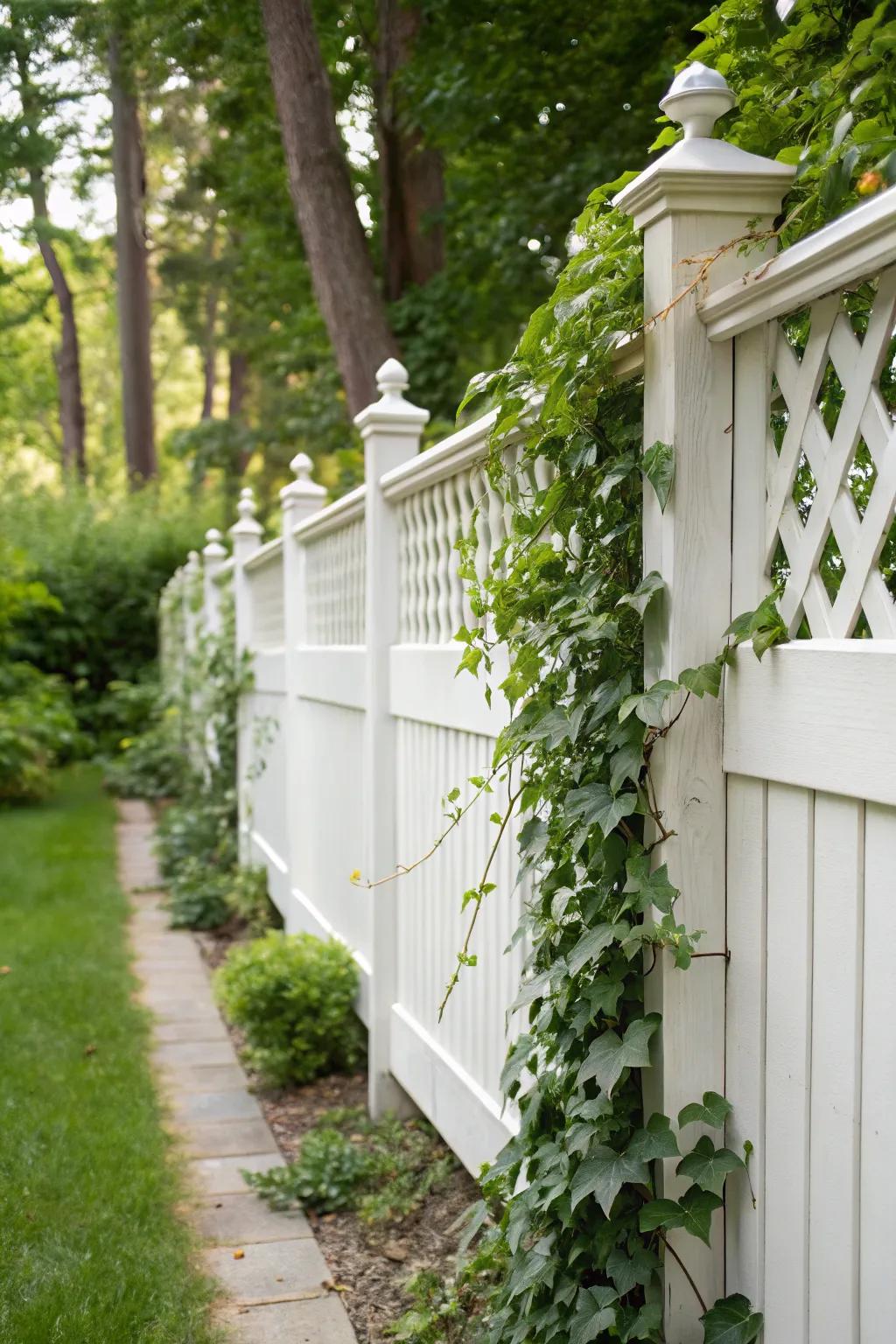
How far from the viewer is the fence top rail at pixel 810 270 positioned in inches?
60.9

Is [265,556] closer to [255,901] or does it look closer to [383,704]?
[255,901]

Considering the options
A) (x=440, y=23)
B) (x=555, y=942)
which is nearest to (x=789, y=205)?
(x=555, y=942)

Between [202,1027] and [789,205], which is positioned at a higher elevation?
[789,205]

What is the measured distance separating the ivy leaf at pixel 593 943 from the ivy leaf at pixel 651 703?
1.12 ft

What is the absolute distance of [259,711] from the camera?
7461 mm

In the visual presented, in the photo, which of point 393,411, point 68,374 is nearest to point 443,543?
point 393,411

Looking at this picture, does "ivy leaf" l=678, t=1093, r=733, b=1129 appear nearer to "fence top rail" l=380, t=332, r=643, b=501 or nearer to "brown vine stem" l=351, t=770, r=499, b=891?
"brown vine stem" l=351, t=770, r=499, b=891

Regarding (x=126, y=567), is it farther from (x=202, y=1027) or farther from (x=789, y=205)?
(x=789, y=205)

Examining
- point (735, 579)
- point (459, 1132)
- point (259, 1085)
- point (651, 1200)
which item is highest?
point (735, 579)

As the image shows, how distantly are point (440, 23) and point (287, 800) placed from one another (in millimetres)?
5679

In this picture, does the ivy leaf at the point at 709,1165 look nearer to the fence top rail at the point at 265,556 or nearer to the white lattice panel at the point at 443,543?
the white lattice panel at the point at 443,543

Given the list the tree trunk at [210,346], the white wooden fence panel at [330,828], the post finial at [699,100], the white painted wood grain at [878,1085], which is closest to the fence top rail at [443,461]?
the post finial at [699,100]

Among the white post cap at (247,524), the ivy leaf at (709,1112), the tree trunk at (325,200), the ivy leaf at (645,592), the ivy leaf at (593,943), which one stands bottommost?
the ivy leaf at (709,1112)

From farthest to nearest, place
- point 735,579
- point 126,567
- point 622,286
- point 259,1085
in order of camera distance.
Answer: point 126,567, point 259,1085, point 622,286, point 735,579
